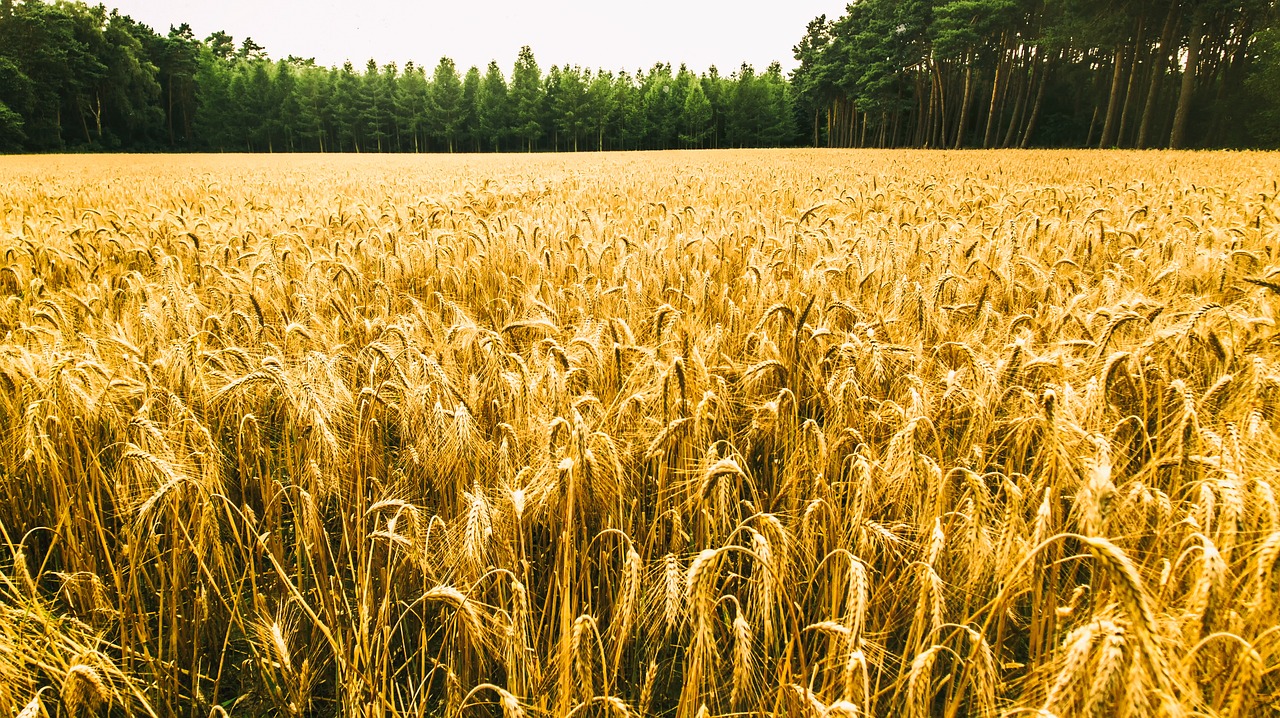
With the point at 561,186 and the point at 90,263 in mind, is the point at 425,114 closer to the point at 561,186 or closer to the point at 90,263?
the point at 561,186

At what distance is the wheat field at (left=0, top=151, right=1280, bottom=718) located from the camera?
3.49 feet

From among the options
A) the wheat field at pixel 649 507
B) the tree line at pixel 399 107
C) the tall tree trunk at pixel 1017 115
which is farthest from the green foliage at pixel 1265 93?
the wheat field at pixel 649 507

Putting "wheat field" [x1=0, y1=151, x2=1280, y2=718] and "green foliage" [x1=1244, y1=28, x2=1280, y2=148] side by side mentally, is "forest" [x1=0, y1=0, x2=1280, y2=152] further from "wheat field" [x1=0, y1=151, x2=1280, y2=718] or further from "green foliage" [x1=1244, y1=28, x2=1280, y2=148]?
"wheat field" [x1=0, y1=151, x2=1280, y2=718]

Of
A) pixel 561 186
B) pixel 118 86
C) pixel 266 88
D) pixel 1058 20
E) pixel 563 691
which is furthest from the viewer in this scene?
pixel 266 88

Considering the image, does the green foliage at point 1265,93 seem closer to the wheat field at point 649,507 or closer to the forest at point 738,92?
the forest at point 738,92

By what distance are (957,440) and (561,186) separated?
37.0 feet

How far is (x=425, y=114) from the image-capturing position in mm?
77062

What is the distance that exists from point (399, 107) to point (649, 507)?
286ft

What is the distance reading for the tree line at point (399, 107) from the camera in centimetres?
7312

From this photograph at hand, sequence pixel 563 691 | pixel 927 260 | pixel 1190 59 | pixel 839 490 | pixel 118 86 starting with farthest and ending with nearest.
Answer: pixel 118 86, pixel 1190 59, pixel 927 260, pixel 839 490, pixel 563 691

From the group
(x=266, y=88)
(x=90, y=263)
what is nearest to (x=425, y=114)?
(x=266, y=88)

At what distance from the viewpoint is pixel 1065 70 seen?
5212cm

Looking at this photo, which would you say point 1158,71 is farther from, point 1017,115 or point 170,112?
point 170,112

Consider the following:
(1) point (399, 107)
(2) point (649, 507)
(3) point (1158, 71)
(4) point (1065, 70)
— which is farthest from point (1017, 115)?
(1) point (399, 107)
